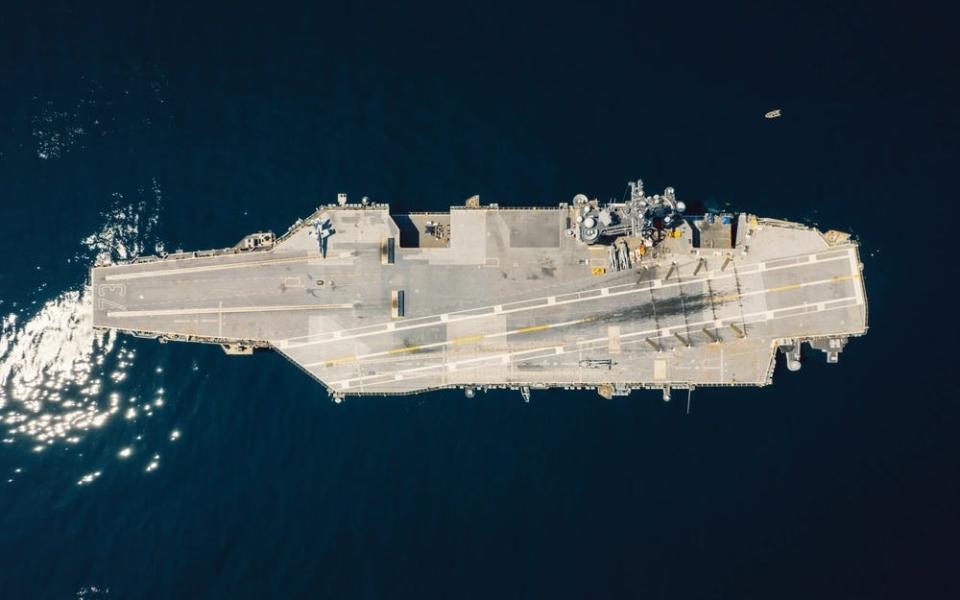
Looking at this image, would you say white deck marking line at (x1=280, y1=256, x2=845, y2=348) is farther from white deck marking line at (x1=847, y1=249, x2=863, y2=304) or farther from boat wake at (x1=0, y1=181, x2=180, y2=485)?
boat wake at (x1=0, y1=181, x2=180, y2=485)

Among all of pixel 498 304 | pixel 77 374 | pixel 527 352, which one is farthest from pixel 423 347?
pixel 77 374

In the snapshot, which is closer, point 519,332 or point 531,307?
point 519,332

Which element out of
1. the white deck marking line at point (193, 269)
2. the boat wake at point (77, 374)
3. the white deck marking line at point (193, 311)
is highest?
the white deck marking line at point (193, 269)

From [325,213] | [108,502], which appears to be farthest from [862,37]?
[108,502]

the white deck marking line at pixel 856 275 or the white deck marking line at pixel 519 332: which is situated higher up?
the white deck marking line at pixel 856 275

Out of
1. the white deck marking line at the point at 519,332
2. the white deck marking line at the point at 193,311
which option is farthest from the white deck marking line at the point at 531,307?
the white deck marking line at the point at 193,311

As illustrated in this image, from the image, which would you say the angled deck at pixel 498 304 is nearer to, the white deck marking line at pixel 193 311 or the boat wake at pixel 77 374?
the white deck marking line at pixel 193 311

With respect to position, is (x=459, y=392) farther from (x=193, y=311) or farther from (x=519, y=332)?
(x=193, y=311)
